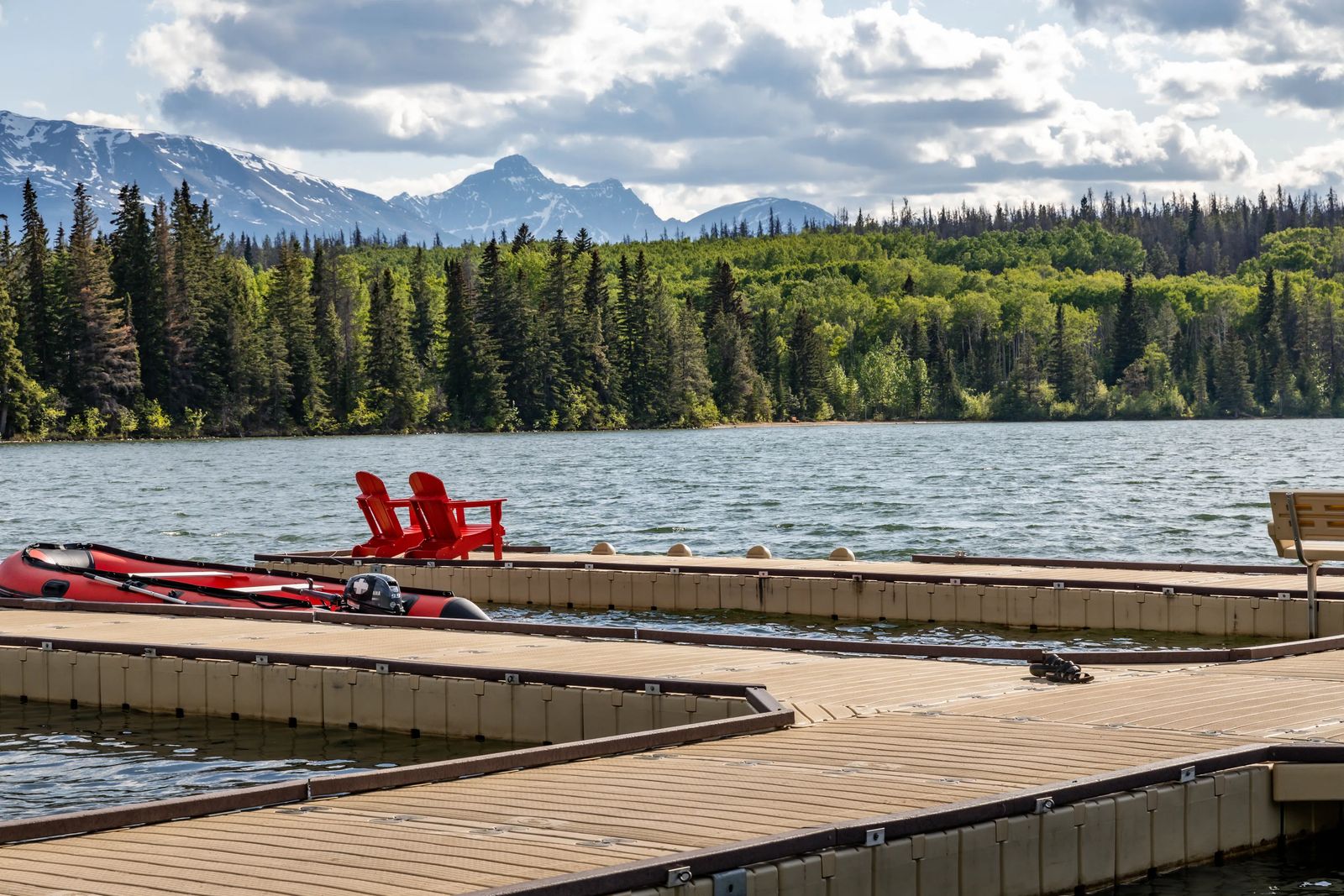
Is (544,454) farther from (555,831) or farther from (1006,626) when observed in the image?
(555,831)

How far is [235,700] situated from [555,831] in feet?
21.6

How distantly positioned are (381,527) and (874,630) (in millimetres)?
8786

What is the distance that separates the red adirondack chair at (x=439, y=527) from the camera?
2333 cm

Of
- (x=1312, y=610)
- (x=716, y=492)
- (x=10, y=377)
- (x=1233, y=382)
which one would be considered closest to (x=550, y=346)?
(x=10, y=377)

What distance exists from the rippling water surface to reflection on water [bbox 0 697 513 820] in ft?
62.9

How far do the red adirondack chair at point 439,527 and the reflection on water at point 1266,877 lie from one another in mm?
15739

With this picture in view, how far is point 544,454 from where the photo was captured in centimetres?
8138

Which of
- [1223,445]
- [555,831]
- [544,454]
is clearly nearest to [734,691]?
[555,831]

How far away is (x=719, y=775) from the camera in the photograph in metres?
8.04

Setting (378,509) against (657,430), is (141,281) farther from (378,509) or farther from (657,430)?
(378,509)

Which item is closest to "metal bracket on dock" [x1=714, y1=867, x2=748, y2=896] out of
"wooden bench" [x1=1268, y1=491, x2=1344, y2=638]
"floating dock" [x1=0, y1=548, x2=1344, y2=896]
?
"floating dock" [x1=0, y1=548, x2=1344, y2=896]

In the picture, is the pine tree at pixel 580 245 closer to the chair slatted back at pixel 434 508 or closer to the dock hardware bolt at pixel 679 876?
the chair slatted back at pixel 434 508

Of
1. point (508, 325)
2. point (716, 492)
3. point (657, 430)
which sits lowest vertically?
point (716, 492)

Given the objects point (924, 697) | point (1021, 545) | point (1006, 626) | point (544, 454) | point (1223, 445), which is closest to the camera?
point (924, 697)
